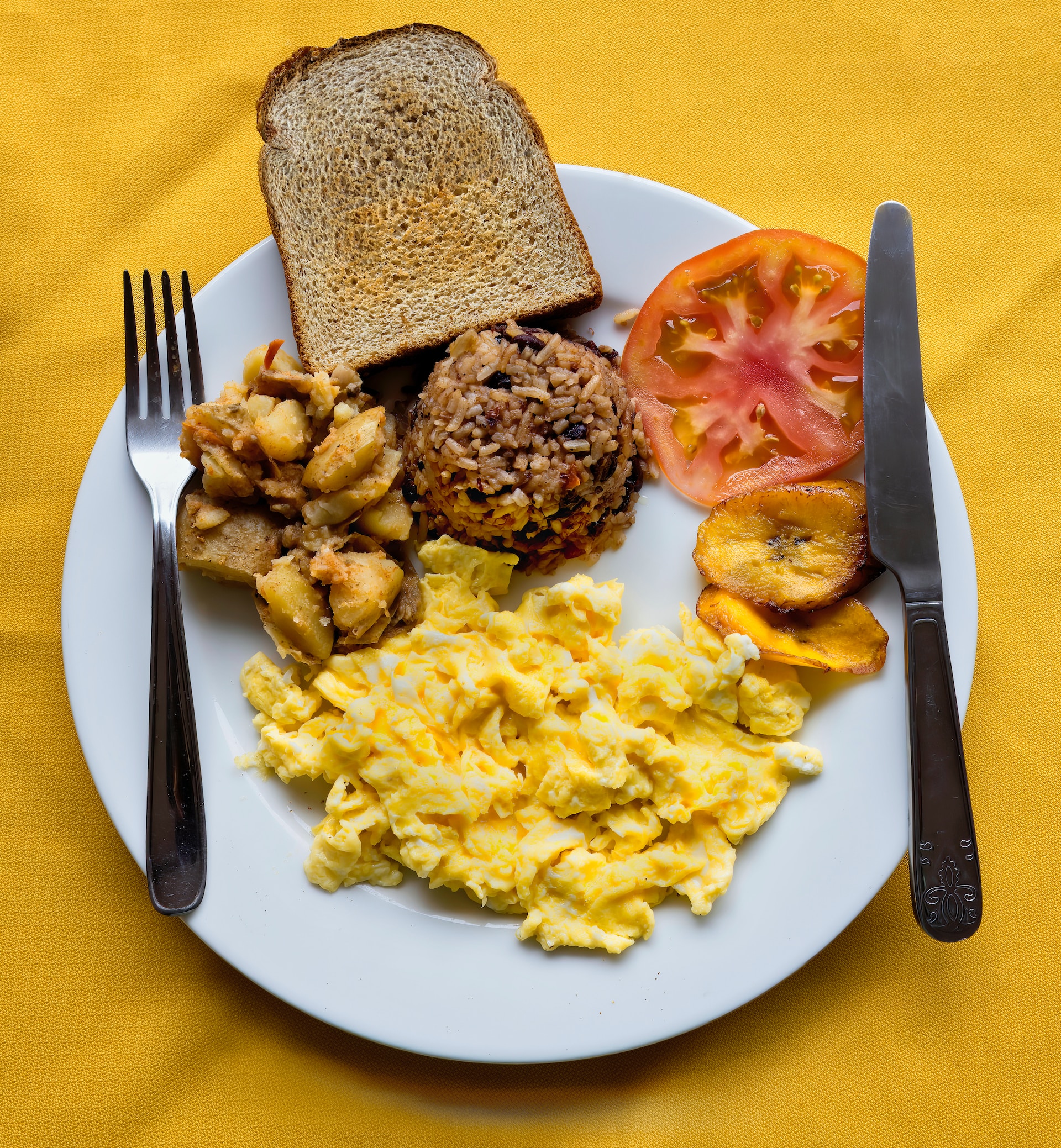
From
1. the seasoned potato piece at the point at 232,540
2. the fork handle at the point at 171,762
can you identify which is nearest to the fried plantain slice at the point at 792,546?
the seasoned potato piece at the point at 232,540

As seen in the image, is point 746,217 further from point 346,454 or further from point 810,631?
point 346,454

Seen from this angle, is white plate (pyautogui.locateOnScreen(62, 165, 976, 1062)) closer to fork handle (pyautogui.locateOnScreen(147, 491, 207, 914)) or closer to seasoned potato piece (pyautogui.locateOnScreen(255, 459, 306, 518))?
fork handle (pyautogui.locateOnScreen(147, 491, 207, 914))

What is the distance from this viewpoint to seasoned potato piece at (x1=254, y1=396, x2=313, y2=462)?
2.11 m

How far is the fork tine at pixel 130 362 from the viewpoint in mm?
2311

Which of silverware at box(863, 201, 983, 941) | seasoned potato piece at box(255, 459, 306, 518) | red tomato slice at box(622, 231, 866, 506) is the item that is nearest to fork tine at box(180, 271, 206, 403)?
seasoned potato piece at box(255, 459, 306, 518)

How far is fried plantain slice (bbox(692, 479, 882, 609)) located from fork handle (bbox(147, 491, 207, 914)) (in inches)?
53.6

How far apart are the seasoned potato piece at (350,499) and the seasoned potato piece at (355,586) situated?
96 mm

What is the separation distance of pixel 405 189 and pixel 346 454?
0.82m

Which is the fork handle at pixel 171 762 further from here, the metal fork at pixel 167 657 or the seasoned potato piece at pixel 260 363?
the seasoned potato piece at pixel 260 363

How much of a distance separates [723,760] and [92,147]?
2555 millimetres

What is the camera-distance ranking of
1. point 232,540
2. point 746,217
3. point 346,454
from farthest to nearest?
point 746,217 → point 232,540 → point 346,454

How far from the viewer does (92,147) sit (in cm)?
270

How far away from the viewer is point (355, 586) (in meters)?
2.12

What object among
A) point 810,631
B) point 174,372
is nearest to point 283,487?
point 174,372
